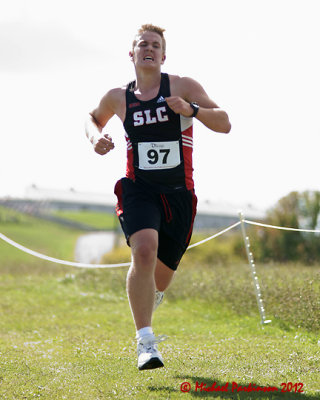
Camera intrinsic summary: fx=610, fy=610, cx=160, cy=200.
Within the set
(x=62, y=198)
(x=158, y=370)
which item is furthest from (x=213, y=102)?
(x=62, y=198)

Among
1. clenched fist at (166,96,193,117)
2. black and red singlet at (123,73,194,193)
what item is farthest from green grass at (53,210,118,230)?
clenched fist at (166,96,193,117)

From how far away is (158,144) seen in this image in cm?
518

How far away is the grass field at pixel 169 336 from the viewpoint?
471 cm

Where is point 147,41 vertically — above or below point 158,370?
above

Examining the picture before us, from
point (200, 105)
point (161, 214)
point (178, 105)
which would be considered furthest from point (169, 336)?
point (178, 105)

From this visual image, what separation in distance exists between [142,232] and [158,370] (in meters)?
1.24

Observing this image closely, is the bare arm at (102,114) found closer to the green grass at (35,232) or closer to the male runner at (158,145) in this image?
the male runner at (158,145)

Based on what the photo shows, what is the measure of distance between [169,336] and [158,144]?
128 inches

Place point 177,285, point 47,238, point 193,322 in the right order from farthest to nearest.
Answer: point 47,238 → point 177,285 → point 193,322

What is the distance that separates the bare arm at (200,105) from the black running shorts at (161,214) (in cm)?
64

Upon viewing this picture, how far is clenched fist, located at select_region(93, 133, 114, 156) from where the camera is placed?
5.09 meters

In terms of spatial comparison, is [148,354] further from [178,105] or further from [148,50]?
[148,50]

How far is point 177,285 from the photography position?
470 inches

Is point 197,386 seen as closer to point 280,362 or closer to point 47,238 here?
point 280,362
